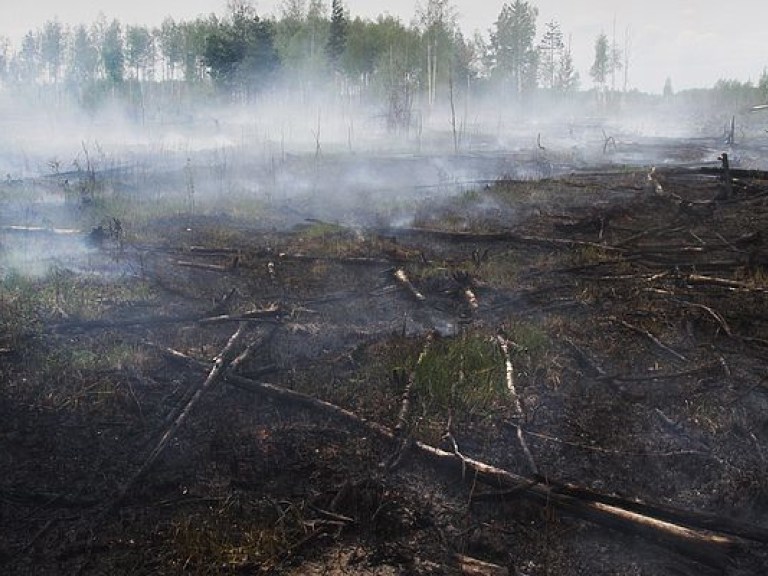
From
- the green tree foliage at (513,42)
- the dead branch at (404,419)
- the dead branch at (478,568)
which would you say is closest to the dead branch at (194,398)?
the dead branch at (404,419)

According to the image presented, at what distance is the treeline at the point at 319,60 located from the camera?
37.2m

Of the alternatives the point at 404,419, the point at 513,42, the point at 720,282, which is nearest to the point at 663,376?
the point at 404,419

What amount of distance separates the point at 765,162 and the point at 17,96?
281 feet

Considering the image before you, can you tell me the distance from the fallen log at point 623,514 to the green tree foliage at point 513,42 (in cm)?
6422

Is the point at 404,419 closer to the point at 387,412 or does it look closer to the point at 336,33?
the point at 387,412

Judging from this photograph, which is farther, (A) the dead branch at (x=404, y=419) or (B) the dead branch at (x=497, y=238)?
(B) the dead branch at (x=497, y=238)

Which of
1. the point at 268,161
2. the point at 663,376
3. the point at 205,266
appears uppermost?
the point at 268,161

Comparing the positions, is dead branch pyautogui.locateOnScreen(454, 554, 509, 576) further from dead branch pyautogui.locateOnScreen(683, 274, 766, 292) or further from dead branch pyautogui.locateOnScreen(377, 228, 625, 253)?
dead branch pyautogui.locateOnScreen(377, 228, 625, 253)

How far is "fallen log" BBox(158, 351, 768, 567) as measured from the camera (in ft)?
11.2

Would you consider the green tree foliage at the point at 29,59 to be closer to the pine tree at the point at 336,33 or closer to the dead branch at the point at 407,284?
the pine tree at the point at 336,33

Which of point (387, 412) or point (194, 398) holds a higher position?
point (194, 398)

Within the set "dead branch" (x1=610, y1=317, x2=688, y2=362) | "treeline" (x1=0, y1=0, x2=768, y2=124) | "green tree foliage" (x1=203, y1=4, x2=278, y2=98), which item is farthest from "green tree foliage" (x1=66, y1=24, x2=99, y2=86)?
"dead branch" (x1=610, y1=317, x2=688, y2=362)

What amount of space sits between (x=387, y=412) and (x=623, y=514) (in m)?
2.13

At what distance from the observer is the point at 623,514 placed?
3.65 m
